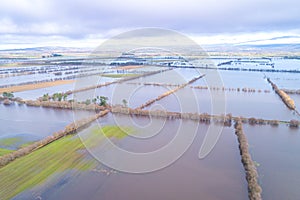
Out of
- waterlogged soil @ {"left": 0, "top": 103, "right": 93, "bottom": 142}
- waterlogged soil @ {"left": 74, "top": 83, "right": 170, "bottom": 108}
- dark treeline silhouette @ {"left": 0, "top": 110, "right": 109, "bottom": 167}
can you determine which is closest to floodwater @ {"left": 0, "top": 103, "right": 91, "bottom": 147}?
waterlogged soil @ {"left": 0, "top": 103, "right": 93, "bottom": 142}

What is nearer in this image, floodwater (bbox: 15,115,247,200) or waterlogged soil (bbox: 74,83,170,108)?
floodwater (bbox: 15,115,247,200)

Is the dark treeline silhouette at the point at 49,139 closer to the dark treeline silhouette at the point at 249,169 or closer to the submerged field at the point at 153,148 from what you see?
the submerged field at the point at 153,148

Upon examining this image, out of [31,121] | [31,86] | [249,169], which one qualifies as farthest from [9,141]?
[31,86]

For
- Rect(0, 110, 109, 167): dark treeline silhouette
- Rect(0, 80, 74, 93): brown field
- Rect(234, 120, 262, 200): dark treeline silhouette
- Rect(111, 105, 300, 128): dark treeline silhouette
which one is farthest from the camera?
Rect(0, 80, 74, 93): brown field

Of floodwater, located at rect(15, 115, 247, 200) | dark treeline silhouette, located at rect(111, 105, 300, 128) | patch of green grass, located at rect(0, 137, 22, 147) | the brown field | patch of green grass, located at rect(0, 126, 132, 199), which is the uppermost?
the brown field

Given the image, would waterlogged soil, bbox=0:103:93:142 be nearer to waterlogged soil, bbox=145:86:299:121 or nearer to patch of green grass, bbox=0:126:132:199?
patch of green grass, bbox=0:126:132:199
